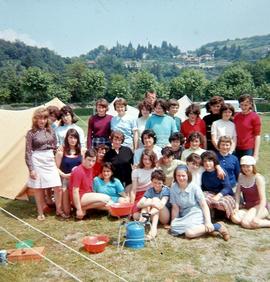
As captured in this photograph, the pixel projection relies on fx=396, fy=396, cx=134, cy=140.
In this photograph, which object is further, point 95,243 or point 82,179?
point 82,179

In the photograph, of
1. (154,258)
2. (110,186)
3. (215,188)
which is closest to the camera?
(154,258)

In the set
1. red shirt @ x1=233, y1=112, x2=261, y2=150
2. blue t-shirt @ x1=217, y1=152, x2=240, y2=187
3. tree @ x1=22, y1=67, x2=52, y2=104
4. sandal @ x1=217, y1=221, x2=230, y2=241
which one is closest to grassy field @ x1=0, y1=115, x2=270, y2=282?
sandal @ x1=217, y1=221, x2=230, y2=241

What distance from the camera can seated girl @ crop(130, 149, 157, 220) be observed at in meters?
5.83

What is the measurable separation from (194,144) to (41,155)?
92.6 inches

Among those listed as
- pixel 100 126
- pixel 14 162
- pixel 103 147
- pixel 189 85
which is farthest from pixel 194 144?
pixel 189 85

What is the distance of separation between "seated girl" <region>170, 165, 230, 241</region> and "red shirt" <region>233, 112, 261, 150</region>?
151cm

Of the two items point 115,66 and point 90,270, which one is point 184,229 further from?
point 115,66

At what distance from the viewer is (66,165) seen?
6.23 m

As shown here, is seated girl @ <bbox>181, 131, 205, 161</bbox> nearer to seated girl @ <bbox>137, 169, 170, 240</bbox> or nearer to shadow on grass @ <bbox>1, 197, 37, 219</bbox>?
seated girl @ <bbox>137, 169, 170, 240</bbox>

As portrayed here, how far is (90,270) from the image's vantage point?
431 cm

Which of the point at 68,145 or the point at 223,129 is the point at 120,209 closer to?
the point at 68,145

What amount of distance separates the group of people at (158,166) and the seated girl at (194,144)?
15 millimetres

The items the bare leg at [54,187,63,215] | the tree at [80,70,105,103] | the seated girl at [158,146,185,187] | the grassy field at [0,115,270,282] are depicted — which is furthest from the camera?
the tree at [80,70,105,103]

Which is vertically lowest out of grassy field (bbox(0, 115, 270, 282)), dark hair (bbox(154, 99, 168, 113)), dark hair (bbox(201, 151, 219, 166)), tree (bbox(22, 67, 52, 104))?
grassy field (bbox(0, 115, 270, 282))
